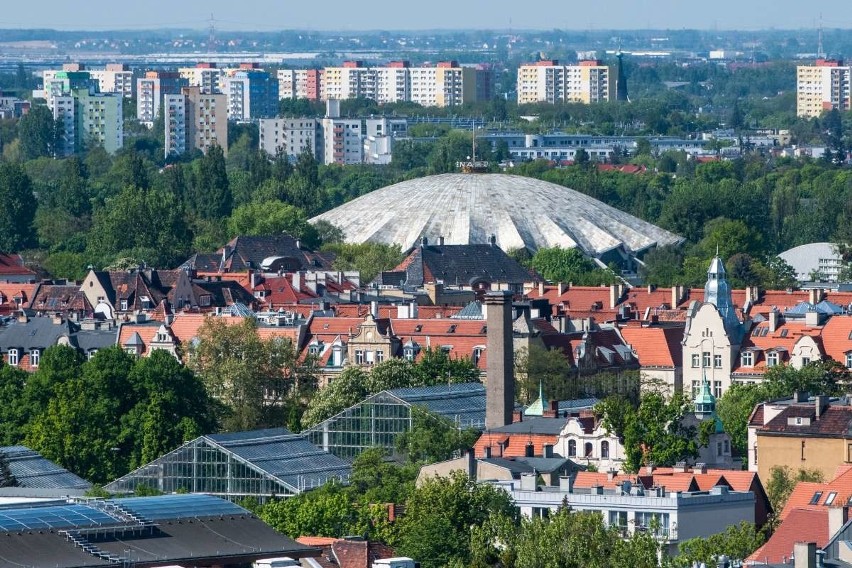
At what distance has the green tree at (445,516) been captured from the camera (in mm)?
49188

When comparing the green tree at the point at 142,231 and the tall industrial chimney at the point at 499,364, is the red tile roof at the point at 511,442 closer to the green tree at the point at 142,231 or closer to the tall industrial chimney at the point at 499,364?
the tall industrial chimney at the point at 499,364

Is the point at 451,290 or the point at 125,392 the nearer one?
the point at 125,392

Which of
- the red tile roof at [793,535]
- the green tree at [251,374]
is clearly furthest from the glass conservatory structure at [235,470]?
the red tile roof at [793,535]

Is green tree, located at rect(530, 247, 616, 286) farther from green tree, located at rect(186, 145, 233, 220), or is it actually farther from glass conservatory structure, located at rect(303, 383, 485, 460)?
glass conservatory structure, located at rect(303, 383, 485, 460)

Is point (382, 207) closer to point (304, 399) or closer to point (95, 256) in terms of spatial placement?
point (95, 256)

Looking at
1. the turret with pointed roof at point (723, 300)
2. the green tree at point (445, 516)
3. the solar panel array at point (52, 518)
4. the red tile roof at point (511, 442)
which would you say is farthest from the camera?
the turret with pointed roof at point (723, 300)

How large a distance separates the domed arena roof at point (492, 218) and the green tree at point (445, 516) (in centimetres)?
8515

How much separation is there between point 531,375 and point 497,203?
2833 inches

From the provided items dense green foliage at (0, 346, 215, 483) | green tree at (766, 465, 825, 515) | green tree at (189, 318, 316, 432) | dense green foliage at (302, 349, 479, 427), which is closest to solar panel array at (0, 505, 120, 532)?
green tree at (766, 465, 825, 515)

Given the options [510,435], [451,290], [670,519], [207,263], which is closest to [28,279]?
[207,263]

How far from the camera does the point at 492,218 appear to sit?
145m

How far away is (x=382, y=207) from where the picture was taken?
488 feet

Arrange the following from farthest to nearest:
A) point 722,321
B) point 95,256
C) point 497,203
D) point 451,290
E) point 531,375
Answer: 1. point 497,203
2. point 95,256
3. point 451,290
4. point 722,321
5. point 531,375

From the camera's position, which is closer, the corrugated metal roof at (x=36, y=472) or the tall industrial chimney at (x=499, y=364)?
the corrugated metal roof at (x=36, y=472)
